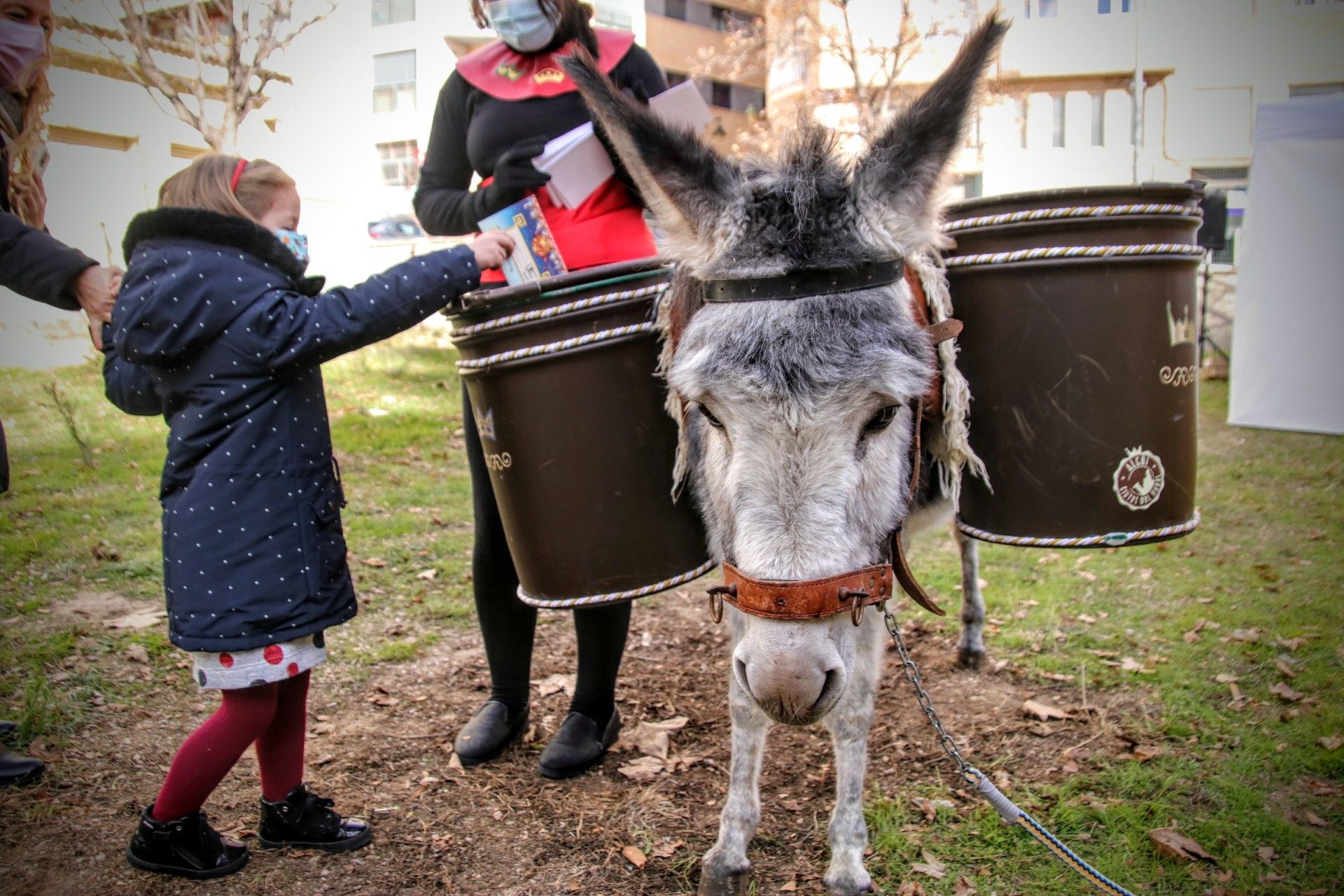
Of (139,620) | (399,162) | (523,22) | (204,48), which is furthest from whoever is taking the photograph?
(399,162)

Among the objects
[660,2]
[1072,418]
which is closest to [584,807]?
[1072,418]

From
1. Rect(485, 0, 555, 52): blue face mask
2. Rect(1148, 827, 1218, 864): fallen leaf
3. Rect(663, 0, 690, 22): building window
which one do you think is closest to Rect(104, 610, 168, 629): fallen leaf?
Rect(485, 0, 555, 52): blue face mask

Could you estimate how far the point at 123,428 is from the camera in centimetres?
651

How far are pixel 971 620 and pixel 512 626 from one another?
224 centimetres

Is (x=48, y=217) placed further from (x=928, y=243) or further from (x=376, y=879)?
(x=928, y=243)

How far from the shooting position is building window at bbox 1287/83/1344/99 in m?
10.1

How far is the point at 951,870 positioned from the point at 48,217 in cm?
575

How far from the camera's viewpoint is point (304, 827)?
2535 mm

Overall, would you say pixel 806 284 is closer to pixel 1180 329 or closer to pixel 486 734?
pixel 1180 329

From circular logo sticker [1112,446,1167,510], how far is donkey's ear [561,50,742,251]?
1323mm

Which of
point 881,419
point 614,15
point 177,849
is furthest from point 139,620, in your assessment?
point 614,15

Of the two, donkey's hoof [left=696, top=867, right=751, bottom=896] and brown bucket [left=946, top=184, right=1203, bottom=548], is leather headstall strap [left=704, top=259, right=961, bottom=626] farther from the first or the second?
donkey's hoof [left=696, top=867, right=751, bottom=896]

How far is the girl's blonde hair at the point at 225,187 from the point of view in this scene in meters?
2.29

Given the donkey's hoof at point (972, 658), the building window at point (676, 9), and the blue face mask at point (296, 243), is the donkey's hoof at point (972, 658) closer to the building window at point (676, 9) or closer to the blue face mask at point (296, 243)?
the blue face mask at point (296, 243)
